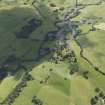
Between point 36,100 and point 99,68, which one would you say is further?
point 99,68

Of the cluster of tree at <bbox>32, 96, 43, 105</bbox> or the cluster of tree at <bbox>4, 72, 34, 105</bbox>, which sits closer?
the cluster of tree at <bbox>32, 96, 43, 105</bbox>

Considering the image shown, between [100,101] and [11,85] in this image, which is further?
[11,85]

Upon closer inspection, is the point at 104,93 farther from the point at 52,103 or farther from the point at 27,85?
the point at 27,85

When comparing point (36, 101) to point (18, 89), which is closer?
point (36, 101)

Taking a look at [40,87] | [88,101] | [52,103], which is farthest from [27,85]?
[88,101]

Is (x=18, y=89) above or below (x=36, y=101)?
above

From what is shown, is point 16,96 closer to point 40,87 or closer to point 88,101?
point 40,87

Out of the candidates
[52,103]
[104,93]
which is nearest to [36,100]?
[52,103]

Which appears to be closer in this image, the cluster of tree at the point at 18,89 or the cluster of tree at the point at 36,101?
the cluster of tree at the point at 36,101
